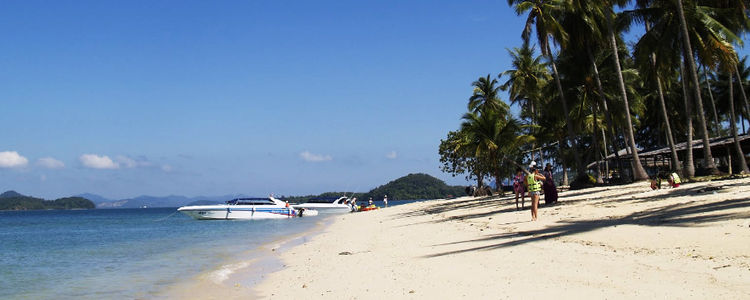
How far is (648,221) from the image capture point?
9547 millimetres

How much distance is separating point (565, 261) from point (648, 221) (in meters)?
3.60

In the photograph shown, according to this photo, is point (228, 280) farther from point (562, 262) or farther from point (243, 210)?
point (243, 210)

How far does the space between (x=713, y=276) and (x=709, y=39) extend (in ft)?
65.5

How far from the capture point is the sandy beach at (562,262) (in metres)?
5.42

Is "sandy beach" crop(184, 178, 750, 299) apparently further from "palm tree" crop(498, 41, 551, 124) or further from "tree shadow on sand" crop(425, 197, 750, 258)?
"palm tree" crop(498, 41, 551, 124)

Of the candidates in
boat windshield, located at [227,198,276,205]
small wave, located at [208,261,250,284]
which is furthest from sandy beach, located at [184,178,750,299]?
boat windshield, located at [227,198,276,205]

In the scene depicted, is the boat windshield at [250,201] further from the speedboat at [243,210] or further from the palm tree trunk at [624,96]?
the palm tree trunk at [624,96]

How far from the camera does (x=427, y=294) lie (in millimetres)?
6129

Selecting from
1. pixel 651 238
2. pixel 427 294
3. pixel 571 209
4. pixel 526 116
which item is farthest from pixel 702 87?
pixel 427 294

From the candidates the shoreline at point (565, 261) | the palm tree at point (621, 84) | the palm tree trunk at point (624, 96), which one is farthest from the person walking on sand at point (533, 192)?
the palm tree trunk at point (624, 96)

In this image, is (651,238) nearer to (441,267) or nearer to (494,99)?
(441,267)

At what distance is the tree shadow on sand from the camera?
8.80 meters

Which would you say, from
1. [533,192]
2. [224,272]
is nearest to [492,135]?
[533,192]

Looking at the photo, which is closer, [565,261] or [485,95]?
[565,261]
